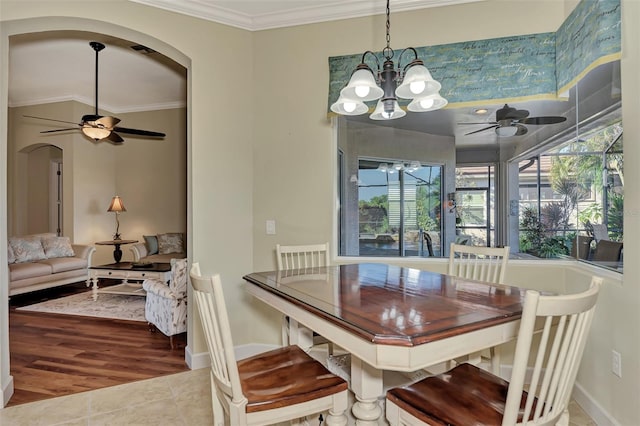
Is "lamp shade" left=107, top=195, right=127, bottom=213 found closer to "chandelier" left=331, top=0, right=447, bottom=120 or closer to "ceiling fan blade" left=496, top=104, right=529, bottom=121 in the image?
"chandelier" left=331, top=0, right=447, bottom=120

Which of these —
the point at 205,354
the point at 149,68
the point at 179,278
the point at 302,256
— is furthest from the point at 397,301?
the point at 149,68

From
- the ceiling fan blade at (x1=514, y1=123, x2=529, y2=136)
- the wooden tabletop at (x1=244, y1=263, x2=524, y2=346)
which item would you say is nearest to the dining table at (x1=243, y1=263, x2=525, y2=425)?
the wooden tabletop at (x1=244, y1=263, x2=524, y2=346)

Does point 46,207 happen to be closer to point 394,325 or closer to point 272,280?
point 272,280

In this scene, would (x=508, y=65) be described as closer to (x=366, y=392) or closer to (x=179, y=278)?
(x=366, y=392)

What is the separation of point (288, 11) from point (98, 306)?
13.9ft

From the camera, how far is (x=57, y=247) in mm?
5637

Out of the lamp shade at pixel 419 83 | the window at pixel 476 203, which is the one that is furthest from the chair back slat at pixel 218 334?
the window at pixel 476 203

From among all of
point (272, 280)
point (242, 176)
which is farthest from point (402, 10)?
point (272, 280)

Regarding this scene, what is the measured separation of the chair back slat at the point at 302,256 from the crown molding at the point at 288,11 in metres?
1.88

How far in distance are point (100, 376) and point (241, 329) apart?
1090 millimetres

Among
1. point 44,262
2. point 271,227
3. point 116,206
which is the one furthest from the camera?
point 116,206

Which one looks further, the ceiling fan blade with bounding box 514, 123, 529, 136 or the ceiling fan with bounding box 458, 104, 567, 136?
the ceiling fan blade with bounding box 514, 123, 529, 136

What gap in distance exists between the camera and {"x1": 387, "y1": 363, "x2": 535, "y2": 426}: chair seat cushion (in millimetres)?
1238

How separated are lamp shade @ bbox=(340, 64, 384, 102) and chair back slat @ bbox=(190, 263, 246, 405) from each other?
1086 millimetres
